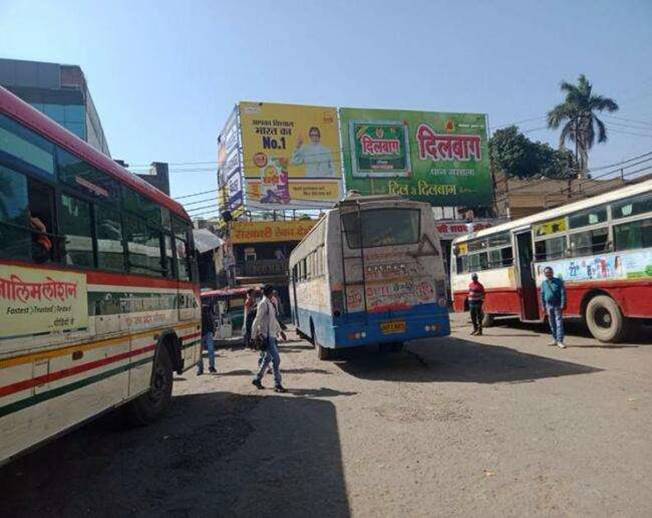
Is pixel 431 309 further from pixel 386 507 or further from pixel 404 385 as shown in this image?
pixel 386 507

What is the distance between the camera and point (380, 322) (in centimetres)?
1016

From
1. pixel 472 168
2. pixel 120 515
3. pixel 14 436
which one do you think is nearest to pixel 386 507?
pixel 120 515

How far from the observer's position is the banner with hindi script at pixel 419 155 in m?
32.3

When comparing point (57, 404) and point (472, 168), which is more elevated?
point (472, 168)

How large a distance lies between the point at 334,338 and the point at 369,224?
2.23 meters

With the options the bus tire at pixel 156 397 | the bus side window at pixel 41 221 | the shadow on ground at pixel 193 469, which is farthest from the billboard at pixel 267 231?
the bus side window at pixel 41 221

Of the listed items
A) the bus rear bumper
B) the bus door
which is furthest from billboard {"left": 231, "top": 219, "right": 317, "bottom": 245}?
the bus rear bumper

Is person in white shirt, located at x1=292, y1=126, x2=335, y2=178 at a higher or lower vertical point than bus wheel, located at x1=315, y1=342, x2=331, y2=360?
higher

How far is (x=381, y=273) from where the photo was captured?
1027 cm

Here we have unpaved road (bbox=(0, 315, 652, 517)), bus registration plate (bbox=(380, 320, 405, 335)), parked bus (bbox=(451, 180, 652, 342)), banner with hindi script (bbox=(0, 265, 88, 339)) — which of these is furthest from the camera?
parked bus (bbox=(451, 180, 652, 342))

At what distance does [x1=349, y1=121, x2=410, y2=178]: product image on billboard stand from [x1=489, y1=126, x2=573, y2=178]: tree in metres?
24.2

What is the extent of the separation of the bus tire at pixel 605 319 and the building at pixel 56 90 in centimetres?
4202

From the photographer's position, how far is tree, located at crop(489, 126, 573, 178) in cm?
5481

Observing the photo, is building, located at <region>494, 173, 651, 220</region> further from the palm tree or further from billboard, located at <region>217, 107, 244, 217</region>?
billboard, located at <region>217, 107, 244, 217</region>
